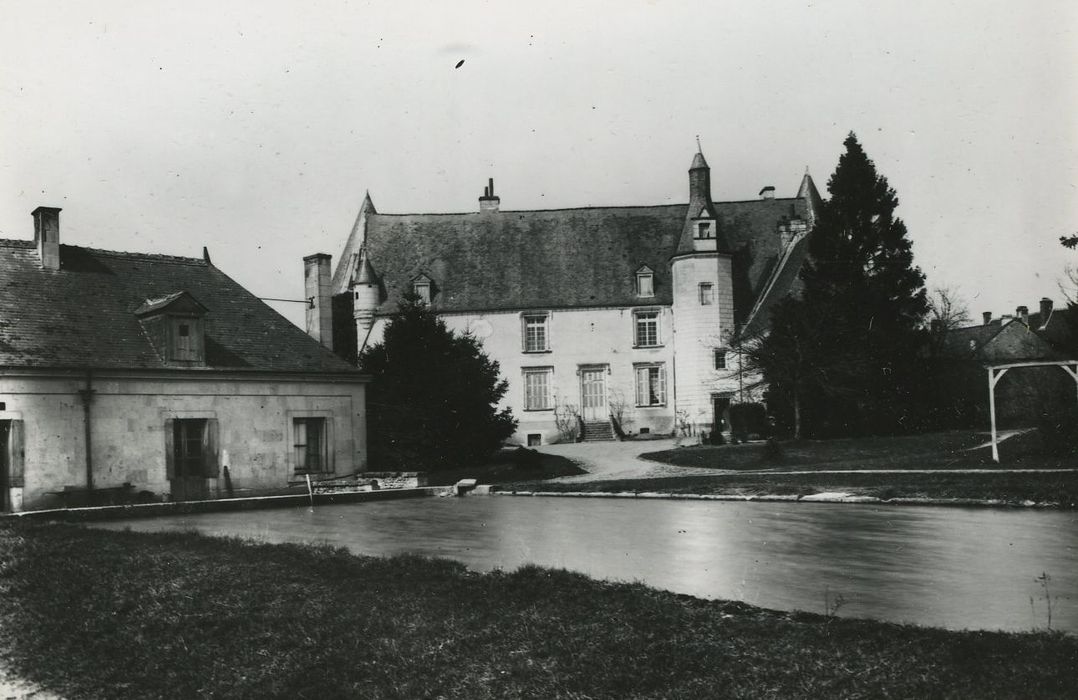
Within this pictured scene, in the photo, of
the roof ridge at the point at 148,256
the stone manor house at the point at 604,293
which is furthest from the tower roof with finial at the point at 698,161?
the roof ridge at the point at 148,256

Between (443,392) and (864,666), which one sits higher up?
(443,392)

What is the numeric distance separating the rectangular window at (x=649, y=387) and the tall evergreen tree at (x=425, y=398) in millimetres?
18153

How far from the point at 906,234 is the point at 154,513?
31.1m

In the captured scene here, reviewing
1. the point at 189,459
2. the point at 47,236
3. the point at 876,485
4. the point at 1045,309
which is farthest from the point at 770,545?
the point at 1045,309

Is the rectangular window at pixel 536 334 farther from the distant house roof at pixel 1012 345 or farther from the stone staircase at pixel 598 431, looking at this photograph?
the distant house roof at pixel 1012 345

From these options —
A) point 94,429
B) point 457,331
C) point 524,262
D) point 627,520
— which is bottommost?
point 627,520

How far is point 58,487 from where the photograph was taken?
910 inches

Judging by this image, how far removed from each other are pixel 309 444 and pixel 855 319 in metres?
21.0

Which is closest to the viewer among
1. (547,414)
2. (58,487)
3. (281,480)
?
(58,487)

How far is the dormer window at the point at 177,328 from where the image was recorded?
25.5m

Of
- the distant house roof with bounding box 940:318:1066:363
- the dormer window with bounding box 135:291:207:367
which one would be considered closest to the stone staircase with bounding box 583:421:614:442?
the distant house roof with bounding box 940:318:1066:363

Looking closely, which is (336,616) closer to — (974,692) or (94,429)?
(974,692)

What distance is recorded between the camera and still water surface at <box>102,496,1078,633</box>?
8203 millimetres

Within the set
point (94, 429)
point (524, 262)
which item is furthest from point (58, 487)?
point (524, 262)
